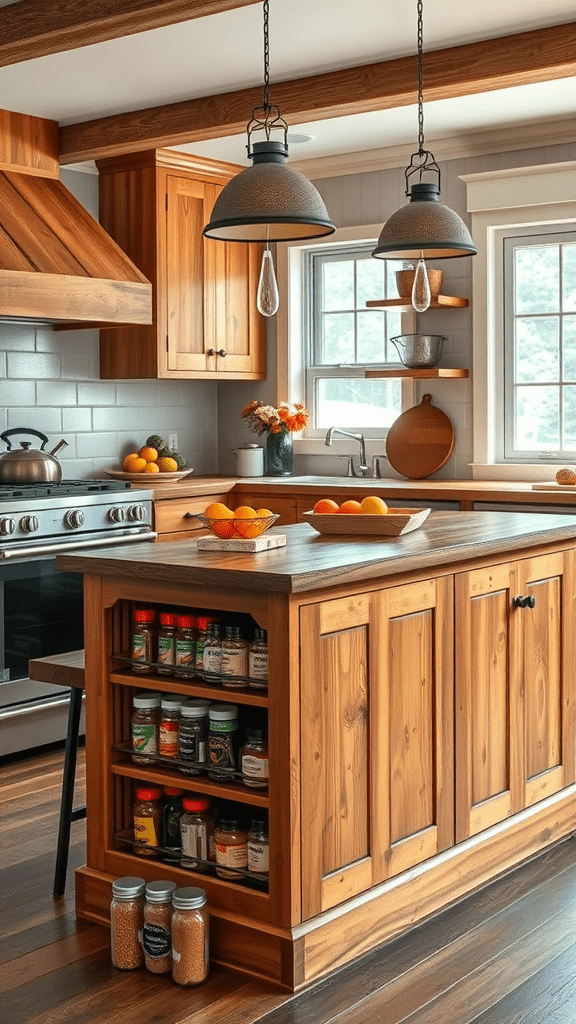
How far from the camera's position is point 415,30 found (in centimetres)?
412

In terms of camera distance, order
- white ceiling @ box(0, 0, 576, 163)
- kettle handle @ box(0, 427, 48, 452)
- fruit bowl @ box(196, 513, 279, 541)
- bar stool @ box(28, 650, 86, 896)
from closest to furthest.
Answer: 1. fruit bowl @ box(196, 513, 279, 541)
2. bar stool @ box(28, 650, 86, 896)
3. white ceiling @ box(0, 0, 576, 163)
4. kettle handle @ box(0, 427, 48, 452)

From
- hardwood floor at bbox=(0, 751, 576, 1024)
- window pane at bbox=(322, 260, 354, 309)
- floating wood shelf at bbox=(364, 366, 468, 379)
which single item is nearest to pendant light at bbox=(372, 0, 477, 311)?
hardwood floor at bbox=(0, 751, 576, 1024)

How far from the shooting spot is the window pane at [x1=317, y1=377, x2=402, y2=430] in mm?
6293

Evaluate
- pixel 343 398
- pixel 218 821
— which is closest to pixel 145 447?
→ pixel 343 398

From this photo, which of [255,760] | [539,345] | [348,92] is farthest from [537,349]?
[255,760]

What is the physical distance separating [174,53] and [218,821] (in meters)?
2.90

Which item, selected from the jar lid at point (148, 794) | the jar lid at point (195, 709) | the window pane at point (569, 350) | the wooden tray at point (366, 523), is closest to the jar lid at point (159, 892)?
the jar lid at point (148, 794)

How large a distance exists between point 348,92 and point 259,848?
9.77 ft

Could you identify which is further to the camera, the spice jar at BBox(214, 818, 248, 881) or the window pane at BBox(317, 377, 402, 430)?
the window pane at BBox(317, 377, 402, 430)

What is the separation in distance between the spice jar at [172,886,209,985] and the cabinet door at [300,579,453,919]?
247 mm

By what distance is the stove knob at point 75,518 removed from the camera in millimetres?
4914

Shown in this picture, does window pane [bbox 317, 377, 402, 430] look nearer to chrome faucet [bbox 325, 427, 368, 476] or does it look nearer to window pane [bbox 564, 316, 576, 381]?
chrome faucet [bbox 325, 427, 368, 476]

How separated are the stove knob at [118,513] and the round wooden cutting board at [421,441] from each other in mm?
1507

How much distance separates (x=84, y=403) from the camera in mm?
5965
